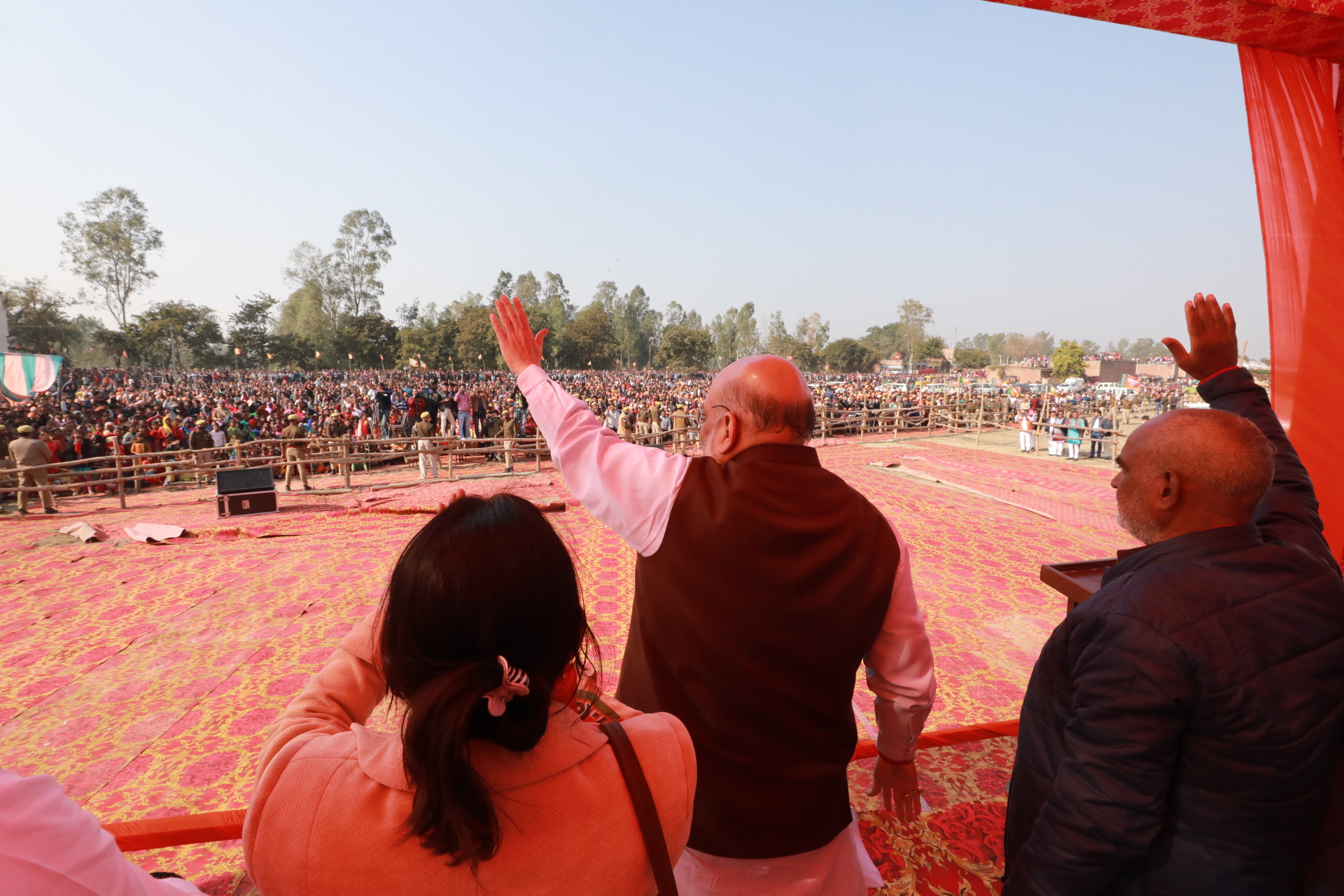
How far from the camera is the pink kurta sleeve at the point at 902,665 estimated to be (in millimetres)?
1229

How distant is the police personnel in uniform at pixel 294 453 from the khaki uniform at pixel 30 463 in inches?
107

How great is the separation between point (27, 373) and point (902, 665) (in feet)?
43.9

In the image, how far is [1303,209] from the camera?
2586mm

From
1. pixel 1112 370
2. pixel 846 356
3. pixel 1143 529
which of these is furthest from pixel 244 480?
pixel 1112 370

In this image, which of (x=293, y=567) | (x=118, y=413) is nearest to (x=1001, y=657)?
(x=293, y=567)

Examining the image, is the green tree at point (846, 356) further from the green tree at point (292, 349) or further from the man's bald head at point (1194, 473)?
the man's bald head at point (1194, 473)

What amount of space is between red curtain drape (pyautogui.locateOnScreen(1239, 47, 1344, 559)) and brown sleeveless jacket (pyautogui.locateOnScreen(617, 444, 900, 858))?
8.71 feet

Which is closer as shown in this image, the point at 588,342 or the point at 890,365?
the point at 588,342

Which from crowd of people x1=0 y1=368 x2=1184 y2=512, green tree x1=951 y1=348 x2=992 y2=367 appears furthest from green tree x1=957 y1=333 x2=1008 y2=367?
crowd of people x1=0 y1=368 x2=1184 y2=512

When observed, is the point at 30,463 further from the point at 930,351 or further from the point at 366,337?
the point at 930,351

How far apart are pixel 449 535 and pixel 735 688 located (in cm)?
66

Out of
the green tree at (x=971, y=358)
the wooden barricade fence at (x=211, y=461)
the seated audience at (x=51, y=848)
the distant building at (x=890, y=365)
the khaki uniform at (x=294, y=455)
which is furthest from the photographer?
the green tree at (x=971, y=358)

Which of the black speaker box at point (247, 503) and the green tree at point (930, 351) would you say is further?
the green tree at point (930, 351)

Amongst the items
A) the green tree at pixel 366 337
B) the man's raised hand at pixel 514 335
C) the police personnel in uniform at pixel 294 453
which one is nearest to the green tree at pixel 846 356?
the green tree at pixel 366 337
